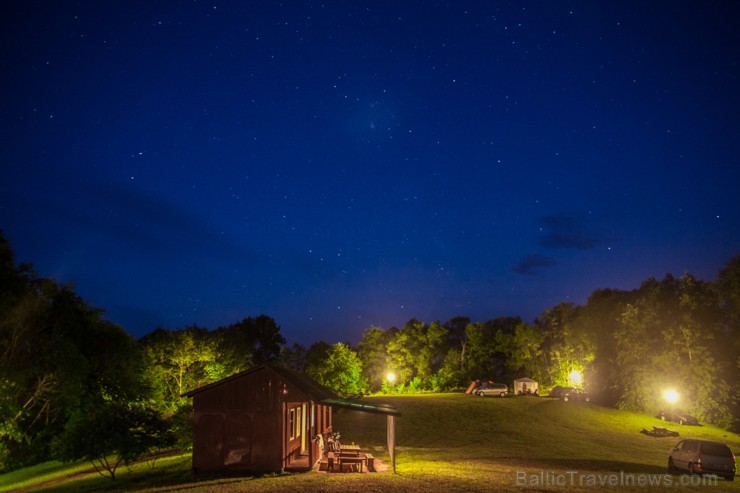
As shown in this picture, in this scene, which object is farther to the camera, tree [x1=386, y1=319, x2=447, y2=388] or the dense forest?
tree [x1=386, y1=319, x2=447, y2=388]

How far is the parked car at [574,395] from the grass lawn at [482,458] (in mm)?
4955

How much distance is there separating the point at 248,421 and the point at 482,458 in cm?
1089

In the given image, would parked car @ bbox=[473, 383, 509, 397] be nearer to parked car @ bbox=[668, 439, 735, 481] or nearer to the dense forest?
the dense forest

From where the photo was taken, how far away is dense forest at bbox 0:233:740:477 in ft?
91.1

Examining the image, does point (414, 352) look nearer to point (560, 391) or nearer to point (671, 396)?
point (560, 391)

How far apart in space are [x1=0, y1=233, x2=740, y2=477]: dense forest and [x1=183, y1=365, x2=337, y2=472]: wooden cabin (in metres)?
2.99

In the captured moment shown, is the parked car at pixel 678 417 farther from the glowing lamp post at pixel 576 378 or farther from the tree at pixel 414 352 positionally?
the tree at pixel 414 352

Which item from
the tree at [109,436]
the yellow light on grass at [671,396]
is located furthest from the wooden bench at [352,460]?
the yellow light on grass at [671,396]

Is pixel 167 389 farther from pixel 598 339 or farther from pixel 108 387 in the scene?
pixel 598 339

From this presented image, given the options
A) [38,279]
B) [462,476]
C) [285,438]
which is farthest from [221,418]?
[38,279]

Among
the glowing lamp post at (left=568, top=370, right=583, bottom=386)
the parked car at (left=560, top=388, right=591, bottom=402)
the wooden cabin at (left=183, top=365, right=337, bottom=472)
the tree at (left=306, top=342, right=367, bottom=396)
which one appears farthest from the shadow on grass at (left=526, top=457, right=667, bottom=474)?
the glowing lamp post at (left=568, top=370, right=583, bottom=386)

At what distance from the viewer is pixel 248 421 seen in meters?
20.9

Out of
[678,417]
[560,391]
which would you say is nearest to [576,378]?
[560,391]

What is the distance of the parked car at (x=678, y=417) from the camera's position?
42375 mm
